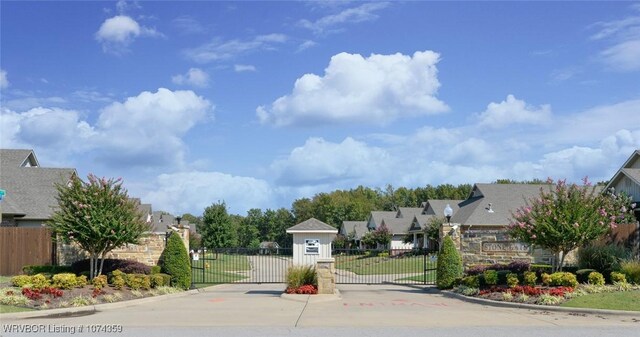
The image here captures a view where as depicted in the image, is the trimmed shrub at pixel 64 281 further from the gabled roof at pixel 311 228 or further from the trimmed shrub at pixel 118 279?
the gabled roof at pixel 311 228

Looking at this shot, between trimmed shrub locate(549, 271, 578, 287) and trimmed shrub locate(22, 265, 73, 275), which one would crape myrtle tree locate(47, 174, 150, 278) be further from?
trimmed shrub locate(549, 271, 578, 287)

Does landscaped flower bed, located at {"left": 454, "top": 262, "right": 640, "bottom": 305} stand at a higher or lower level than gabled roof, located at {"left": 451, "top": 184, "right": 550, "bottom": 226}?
lower

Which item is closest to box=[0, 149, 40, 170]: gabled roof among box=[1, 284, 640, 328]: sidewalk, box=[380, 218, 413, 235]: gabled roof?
box=[1, 284, 640, 328]: sidewalk

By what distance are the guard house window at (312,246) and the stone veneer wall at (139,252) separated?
15.2 feet

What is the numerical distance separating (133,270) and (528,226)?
13670mm

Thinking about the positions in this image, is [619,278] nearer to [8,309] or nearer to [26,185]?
[8,309]

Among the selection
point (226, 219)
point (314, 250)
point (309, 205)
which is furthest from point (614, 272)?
point (309, 205)

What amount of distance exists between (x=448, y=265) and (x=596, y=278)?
583cm

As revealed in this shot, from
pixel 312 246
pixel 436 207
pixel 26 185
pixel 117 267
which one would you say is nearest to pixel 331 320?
pixel 312 246

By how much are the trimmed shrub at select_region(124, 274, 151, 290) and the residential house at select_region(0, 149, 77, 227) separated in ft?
37.3

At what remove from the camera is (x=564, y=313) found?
17000 millimetres

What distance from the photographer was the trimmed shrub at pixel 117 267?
23.4 metres

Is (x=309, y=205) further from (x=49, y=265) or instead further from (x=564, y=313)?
(x=564, y=313)

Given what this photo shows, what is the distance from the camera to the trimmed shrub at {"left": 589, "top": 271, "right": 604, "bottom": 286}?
2003 cm
